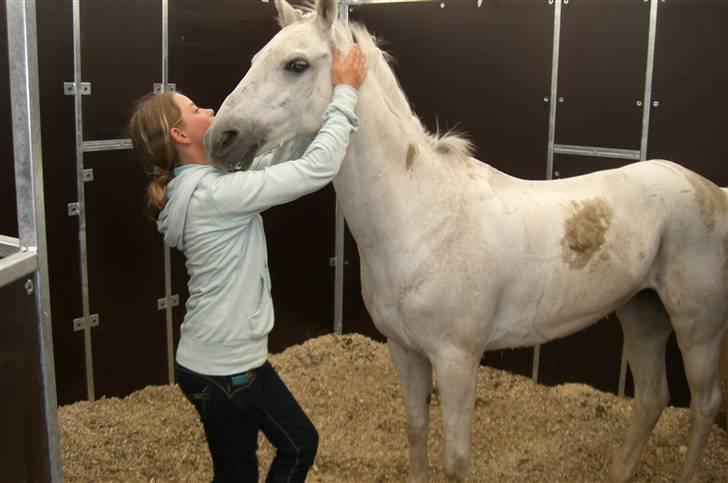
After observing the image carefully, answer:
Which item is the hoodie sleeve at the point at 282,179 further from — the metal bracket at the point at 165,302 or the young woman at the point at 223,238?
the metal bracket at the point at 165,302

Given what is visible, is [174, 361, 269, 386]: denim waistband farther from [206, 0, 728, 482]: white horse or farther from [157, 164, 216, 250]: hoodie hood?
[206, 0, 728, 482]: white horse

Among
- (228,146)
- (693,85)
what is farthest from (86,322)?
(693,85)

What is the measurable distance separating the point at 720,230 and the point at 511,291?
76 cm

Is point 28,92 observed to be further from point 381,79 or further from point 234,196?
point 381,79

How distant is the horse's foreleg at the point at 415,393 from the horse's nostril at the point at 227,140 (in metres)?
0.83

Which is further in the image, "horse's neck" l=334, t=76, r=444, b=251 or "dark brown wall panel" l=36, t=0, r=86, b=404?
"dark brown wall panel" l=36, t=0, r=86, b=404

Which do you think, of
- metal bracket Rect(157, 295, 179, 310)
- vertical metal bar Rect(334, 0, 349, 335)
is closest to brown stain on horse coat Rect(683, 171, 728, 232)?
vertical metal bar Rect(334, 0, 349, 335)

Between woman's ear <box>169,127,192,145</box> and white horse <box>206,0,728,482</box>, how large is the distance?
0.08 m

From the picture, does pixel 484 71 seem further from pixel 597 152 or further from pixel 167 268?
pixel 167 268

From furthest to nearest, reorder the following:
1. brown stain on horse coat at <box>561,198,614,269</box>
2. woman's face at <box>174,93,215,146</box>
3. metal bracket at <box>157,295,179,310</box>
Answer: metal bracket at <box>157,295,179,310</box> < brown stain on horse coat at <box>561,198,614,269</box> < woman's face at <box>174,93,215,146</box>

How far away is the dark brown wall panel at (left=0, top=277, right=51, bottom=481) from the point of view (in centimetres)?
119

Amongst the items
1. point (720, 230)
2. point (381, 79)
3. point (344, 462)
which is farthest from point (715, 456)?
point (381, 79)

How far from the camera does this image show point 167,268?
3109 mm

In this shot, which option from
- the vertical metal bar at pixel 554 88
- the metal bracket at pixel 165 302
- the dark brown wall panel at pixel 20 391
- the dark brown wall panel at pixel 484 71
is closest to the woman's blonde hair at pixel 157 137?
the dark brown wall panel at pixel 20 391
